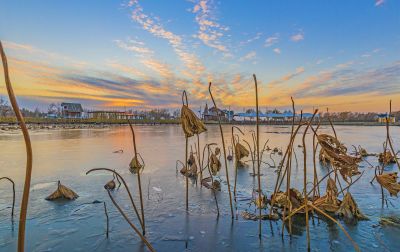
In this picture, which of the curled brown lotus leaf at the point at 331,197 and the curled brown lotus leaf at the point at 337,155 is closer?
the curled brown lotus leaf at the point at 337,155

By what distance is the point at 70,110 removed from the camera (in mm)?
102562

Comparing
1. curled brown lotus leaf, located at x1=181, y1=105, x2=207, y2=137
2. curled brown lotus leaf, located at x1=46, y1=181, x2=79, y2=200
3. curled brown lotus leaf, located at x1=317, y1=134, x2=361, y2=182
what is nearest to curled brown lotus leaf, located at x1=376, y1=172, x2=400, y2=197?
curled brown lotus leaf, located at x1=317, y1=134, x2=361, y2=182

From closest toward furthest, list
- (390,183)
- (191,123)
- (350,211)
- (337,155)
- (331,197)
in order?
(337,155) → (191,123) → (390,183) → (331,197) → (350,211)

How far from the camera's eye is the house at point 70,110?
101750 mm

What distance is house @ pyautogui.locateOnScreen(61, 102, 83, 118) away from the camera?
101750mm

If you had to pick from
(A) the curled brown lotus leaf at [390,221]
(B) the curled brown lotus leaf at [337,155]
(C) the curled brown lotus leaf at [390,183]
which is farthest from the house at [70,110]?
(B) the curled brown lotus leaf at [337,155]

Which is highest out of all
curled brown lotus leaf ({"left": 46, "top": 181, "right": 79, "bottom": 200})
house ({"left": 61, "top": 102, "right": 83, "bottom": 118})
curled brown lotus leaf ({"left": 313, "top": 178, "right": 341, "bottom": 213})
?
house ({"left": 61, "top": 102, "right": 83, "bottom": 118})

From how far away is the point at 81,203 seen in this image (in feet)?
22.5

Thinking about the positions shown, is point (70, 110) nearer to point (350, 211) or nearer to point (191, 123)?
point (191, 123)

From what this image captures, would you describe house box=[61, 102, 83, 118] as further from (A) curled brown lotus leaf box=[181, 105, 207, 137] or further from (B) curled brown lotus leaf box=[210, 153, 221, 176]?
(A) curled brown lotus leaf box=[181, 105, 207, 137]

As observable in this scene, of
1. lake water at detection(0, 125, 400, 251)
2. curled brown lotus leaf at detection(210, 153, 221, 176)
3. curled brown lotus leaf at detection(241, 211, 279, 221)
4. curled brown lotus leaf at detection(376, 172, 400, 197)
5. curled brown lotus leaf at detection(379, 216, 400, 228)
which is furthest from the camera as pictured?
curled brown lotus leaf at detection(210, 153, 221, 176)

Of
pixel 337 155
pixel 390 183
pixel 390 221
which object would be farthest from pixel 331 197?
pixel 337 155

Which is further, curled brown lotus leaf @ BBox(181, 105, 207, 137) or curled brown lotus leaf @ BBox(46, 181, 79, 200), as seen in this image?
curled brown lotus leaf @ BBox(46, 181, 79, 200)

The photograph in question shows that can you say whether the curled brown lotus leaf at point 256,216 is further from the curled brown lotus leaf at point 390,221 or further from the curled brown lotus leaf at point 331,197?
the curled brown lotus leaf at point 390,221
